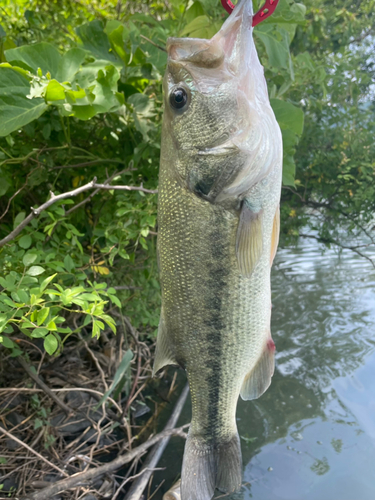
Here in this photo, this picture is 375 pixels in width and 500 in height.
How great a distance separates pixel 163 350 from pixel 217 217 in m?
0.49

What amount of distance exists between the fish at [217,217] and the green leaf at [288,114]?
2.15 feet

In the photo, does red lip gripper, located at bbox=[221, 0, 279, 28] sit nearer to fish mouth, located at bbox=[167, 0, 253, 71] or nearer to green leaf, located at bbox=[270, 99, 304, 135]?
fish mouth, located at bbox=[167, 0, 253, 71]

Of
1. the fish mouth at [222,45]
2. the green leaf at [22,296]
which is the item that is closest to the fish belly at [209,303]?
the fish mouth at [222,45]

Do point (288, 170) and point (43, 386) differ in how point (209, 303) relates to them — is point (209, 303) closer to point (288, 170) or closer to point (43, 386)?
point (288, 170)

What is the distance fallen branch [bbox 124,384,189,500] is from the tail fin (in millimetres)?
880

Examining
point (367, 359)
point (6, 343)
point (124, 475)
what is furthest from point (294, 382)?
point (6, 343)

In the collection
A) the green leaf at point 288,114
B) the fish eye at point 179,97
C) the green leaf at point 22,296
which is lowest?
the green leaf at point 22,296

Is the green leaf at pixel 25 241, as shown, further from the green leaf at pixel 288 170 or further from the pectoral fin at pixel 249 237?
the green leaf at pixel 288 170

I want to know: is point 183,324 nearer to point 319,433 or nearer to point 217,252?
point 217,252

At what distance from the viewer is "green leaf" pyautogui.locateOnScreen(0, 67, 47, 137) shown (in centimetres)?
124

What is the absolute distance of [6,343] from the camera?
1358mm

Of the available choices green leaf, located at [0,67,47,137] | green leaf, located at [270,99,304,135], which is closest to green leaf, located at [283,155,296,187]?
green leaf, located at [270,99,304,135]

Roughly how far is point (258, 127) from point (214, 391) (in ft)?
2.84

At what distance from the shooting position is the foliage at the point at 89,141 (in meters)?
1.26
